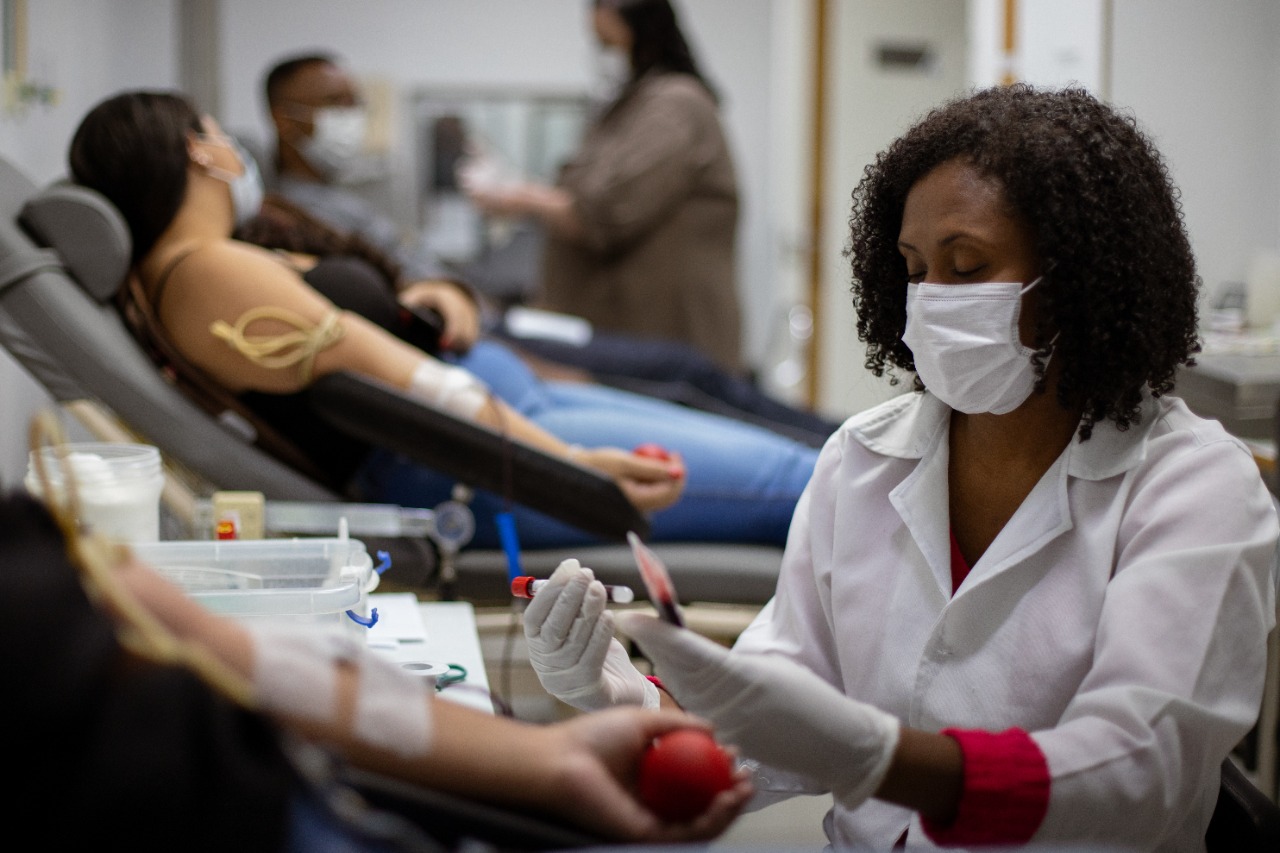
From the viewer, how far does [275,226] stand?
2268 mm

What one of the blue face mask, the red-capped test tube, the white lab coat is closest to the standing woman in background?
the blue face mask

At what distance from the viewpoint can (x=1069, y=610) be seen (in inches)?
40.8

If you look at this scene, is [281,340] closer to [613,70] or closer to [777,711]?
[777,711]

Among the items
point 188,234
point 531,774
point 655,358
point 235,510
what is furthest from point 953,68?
point 531,774

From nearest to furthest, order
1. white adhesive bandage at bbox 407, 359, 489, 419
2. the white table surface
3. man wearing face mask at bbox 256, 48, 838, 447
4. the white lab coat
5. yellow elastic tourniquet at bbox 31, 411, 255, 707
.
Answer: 1. yellow elastic tourniquet at bbox 31, 411, 255, 707
2. the white lab coat
3. the white table surface
4. white adhesive bandage at bbox 407, 359, 489, 419
5. man wearing face mask at bbox 256, 48, 838, 447

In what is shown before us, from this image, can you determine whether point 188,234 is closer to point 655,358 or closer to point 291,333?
point 291,333

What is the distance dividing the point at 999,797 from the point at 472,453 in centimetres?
109

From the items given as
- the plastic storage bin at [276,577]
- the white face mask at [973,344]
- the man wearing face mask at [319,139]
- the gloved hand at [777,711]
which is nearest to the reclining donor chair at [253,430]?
the plastic storage bin at [276,577]

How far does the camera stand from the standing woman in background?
139 inches

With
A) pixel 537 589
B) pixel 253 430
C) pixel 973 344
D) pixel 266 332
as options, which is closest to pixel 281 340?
pixel 266 332

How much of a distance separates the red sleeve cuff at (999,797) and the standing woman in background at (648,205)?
2812 mm

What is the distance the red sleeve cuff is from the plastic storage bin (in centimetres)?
59

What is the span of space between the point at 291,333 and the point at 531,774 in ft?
3.92

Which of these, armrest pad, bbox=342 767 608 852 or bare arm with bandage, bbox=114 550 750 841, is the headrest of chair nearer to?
bare arm with bandage, bbox=114 550 750 841
